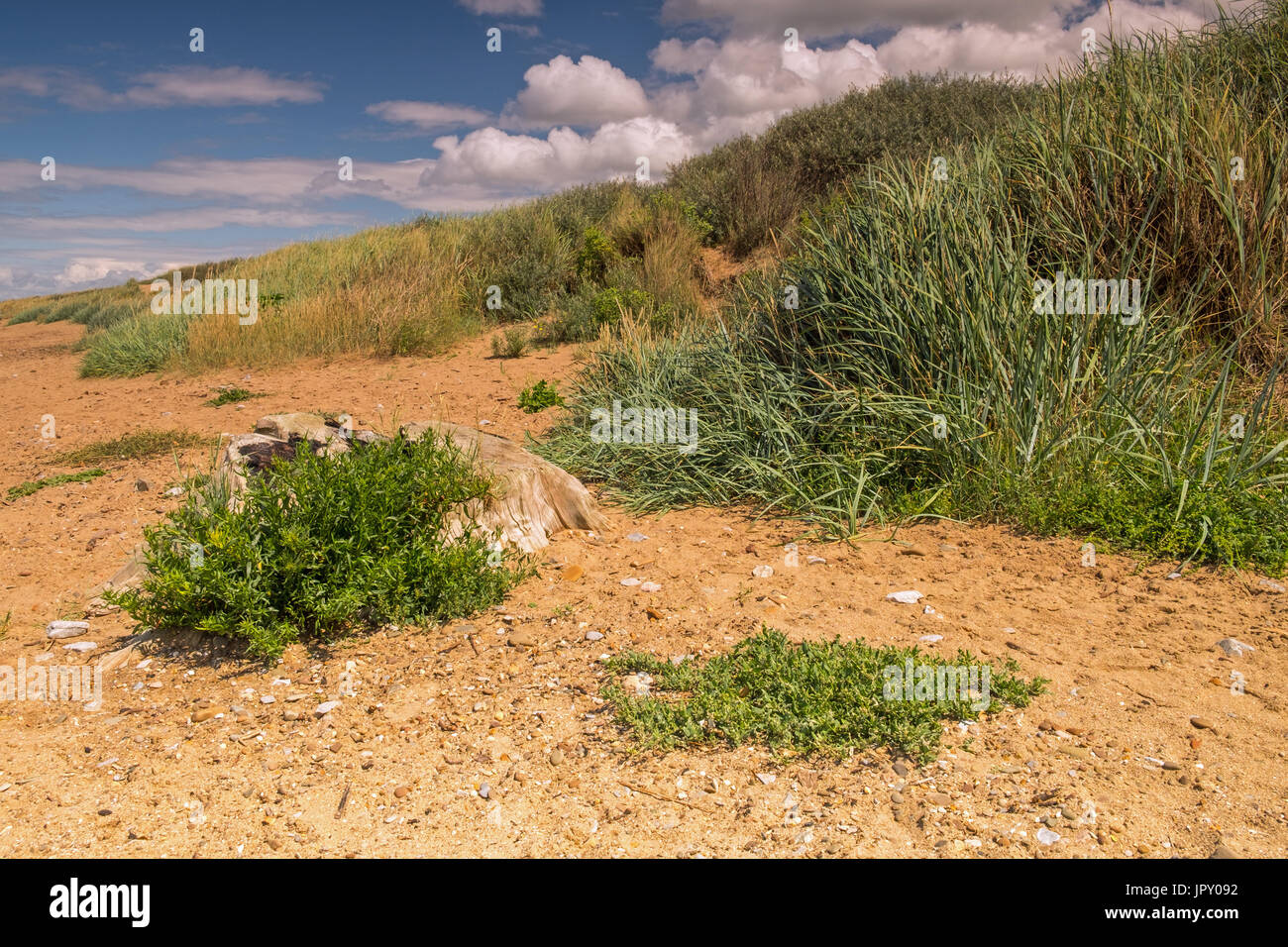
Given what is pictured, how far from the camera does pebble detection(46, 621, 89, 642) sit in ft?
12.3

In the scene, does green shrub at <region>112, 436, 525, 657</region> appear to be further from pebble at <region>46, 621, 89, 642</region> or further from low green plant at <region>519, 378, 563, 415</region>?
low green plant at <region>519, 378, 563, 415</region>

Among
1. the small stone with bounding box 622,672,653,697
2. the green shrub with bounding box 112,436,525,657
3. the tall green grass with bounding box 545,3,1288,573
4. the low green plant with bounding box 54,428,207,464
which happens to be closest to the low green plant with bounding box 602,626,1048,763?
the small stone with bounding box 622,672,653,697

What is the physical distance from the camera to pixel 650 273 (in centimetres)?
1127

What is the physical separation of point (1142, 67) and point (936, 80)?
9.19 meters

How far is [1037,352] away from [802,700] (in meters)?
2.77

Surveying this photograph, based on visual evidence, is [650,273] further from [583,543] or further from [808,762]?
[808,762]

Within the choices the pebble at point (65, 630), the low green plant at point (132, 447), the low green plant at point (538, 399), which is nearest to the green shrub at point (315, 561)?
the pebble at point (65, 630)

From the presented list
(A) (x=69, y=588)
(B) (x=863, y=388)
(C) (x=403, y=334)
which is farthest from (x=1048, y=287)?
(C) (x=403, y=334)

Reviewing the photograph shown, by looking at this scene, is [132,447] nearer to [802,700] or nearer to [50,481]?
[50,481]

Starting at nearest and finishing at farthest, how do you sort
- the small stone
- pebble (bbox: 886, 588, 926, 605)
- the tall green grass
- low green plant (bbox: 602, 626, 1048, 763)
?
low green plant (bbox: 602, 626, 1048, 763)
the small stone
pebble (bbox: 886, 588, 926, 605)
the tall green grass

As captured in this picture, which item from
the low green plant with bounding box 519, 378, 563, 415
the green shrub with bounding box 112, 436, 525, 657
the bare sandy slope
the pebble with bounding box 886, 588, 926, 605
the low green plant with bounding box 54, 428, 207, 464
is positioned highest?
the low green plant with bounding box 519, 378, 563, 415

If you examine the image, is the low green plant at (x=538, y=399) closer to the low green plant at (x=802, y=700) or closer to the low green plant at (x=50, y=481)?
→ the low green plant at (x=50, y=481)

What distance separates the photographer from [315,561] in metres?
3.42

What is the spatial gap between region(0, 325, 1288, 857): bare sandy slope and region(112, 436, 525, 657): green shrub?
15cm
